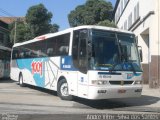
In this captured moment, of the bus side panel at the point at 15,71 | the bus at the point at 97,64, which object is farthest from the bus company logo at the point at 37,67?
the bus side panel at the point at 15,71

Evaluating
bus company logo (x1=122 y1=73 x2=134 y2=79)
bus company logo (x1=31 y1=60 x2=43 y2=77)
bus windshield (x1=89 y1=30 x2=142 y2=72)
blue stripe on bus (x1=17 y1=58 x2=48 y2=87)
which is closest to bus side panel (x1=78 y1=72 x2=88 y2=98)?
bus windshield (x1=89 y1=30 x2=142 y2=72)

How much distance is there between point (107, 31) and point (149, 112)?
3.45 meters

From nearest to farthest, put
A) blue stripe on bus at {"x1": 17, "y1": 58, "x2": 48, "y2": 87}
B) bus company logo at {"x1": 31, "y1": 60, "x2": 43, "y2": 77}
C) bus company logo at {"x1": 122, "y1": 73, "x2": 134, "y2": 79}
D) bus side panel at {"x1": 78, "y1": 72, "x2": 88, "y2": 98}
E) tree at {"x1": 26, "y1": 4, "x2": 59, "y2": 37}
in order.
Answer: bus side panel at {"x1": 78, "y1": 72, "x2": 88, "y2": 98}, bus company logo at {"x1": 122, "y1": 73, "x2": 134, "y2": 79}, blue stripe on bus at {"x1": 17, "y1": 58, "x2": 48, "y2": 87}, bus company logo at {"x1": 31, "y1": 60, "x2": 43, "y2": 77}, tree at {"x1": 26, "y1": 4, "x2": 59, "y2": 37}

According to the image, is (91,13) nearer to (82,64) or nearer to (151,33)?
(151,33)

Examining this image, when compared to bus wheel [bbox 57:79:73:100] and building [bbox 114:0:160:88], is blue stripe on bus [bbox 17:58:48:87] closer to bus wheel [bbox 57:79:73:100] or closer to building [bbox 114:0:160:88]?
bus wheel [bbox 57:79:73:100]

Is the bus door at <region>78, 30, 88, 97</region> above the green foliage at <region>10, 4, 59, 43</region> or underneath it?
underneath

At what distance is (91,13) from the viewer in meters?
48.6

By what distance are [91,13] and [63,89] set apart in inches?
1311

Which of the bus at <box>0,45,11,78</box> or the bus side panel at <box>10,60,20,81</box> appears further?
the bus at <box>0,45,11,78</box>

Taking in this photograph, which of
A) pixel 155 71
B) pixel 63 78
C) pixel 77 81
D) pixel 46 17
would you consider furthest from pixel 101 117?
pixel 46 17

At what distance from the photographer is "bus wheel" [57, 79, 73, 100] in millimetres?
15877

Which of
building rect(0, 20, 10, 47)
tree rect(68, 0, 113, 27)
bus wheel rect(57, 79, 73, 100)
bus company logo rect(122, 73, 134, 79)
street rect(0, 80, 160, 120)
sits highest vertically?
tree rect(68, 0, 113, 27)

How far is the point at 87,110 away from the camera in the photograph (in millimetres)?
13266

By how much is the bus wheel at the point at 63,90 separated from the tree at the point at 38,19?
100 ft
